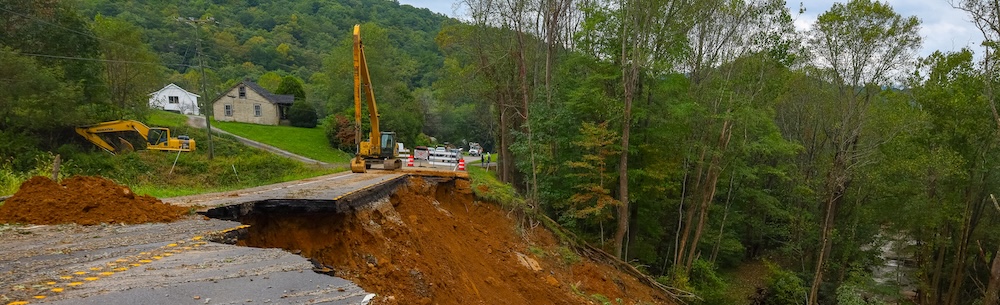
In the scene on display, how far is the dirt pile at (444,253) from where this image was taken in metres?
7.25

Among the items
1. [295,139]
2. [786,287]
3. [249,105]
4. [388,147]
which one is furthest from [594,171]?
[249,105]

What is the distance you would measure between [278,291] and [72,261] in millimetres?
2250

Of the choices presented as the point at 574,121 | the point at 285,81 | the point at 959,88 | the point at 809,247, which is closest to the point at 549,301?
the point at 574,121

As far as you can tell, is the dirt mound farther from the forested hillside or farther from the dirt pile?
the forested hillside

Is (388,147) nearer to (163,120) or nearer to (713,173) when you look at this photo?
(713,173)

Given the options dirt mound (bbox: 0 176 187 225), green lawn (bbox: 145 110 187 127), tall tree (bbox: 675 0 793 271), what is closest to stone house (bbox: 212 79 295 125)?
green lawn (bbox: 145 110 187 127)

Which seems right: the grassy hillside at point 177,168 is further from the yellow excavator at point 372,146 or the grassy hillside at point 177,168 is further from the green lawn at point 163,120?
the green lawn at point 163,120

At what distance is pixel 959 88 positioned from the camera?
14961 millimetres

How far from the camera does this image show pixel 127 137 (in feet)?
76.1

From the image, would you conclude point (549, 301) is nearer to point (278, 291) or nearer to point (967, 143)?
point (278, 291)

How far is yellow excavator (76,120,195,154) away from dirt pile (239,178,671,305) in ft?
52.3

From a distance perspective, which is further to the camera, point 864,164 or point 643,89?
point 643,89

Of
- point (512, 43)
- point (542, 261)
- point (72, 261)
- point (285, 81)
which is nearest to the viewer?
point (72, 261)

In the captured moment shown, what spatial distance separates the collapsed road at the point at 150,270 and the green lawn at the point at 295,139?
86.5 ft
